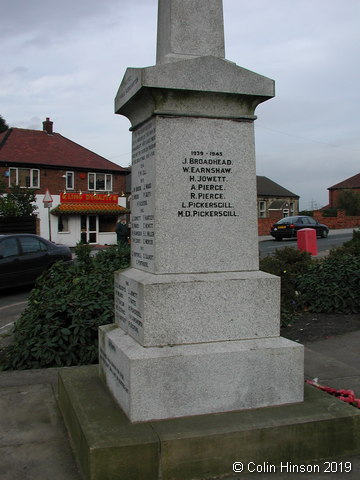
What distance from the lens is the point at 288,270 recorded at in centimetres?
954

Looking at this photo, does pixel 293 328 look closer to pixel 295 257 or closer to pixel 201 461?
pixel 295 257

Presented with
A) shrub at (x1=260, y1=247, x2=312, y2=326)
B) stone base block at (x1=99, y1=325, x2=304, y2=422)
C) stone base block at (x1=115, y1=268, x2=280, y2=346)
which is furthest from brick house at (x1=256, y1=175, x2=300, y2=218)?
stone base block at (x1=99, y1=325, x2=304, y2=422)

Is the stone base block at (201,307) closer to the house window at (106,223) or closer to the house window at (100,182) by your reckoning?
the house window at (106,223)

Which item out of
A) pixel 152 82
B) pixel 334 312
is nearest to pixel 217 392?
pixel 152 82

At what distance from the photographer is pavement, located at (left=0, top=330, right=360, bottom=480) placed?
10.3 feet

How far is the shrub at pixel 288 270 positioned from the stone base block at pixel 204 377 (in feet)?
13.5

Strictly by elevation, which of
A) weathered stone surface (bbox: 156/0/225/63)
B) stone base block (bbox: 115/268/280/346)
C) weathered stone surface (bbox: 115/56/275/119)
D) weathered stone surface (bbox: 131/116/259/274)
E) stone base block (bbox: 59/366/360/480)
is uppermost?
weathered stone surface (bbox: 156/0/225/63)

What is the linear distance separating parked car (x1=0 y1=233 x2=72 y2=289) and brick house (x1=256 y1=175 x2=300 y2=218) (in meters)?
52.4

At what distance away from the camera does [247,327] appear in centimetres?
369

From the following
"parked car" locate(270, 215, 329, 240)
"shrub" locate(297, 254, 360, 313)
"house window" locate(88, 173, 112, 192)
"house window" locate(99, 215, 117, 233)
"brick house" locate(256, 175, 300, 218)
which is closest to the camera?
"shrub" locate(297, 254, 360, 313)

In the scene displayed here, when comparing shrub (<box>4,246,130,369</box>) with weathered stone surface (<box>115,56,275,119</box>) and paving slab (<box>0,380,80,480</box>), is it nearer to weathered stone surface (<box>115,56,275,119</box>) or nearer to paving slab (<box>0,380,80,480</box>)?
paving slab (<box>0,380,80,480</box>)

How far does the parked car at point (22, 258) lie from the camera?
12.2 metres

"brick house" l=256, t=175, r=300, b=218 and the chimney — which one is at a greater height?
the chimney

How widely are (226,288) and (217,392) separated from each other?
0.73 metres
